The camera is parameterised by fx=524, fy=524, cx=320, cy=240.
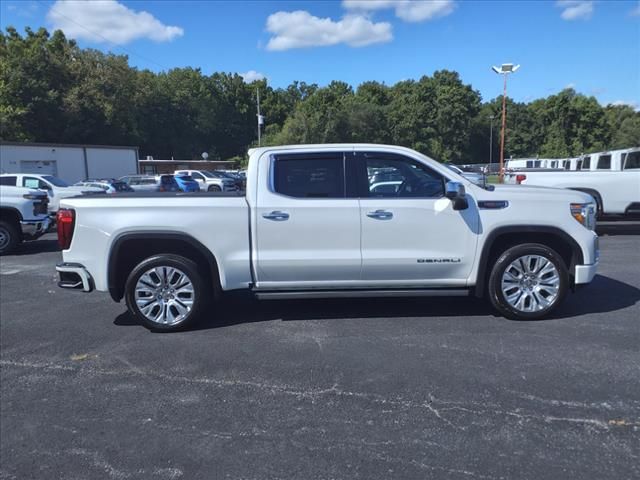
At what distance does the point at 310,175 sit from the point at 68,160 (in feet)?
107

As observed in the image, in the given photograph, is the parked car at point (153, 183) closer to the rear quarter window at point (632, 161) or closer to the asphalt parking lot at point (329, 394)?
the rear quarter window at point (632, 161)

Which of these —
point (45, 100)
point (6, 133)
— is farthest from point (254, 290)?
point (45, 100)

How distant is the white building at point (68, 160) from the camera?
2970 centimetres

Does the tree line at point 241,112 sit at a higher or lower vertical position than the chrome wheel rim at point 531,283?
higher

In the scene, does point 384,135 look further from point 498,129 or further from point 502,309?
point 502,309

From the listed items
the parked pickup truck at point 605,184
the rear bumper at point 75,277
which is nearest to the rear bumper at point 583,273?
the rear bumper at point 75,277

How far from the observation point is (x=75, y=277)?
5434 mm

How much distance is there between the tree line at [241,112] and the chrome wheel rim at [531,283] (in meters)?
45.5

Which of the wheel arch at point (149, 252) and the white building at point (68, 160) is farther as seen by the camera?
the white building at point (68, 160)

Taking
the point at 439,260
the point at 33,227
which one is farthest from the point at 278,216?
the point at 33,227

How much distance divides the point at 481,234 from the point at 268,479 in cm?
340

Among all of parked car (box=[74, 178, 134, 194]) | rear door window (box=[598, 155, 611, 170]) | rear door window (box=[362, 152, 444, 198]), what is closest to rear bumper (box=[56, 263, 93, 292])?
rear door window (box=[362, 152, 444, 198])

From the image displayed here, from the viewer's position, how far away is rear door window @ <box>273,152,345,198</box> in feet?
17.7

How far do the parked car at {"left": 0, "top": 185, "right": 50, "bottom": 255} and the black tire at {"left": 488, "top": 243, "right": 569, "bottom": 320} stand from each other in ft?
33.4
